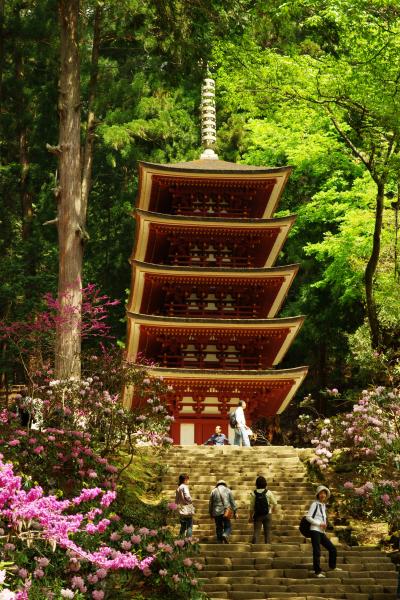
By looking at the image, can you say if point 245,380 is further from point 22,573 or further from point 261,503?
point 22,573

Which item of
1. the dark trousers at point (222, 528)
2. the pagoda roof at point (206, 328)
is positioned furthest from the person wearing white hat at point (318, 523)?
the pagoda roof at point (206, 328)

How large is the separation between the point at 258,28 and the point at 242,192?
26.5 feet

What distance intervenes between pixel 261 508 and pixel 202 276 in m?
13.0

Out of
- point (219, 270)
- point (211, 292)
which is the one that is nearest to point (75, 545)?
point (219, 270)

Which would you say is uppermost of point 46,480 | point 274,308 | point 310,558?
point 274,308

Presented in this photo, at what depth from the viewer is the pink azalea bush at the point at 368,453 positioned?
45.5 feet

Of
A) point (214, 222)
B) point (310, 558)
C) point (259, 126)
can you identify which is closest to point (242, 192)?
point (214, 222)

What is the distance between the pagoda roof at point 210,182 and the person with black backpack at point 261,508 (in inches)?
571

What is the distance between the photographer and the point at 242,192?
28797 mm

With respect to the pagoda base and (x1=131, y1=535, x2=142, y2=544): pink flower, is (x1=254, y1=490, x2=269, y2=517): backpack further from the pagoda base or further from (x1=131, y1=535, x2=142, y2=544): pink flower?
the pagoda base

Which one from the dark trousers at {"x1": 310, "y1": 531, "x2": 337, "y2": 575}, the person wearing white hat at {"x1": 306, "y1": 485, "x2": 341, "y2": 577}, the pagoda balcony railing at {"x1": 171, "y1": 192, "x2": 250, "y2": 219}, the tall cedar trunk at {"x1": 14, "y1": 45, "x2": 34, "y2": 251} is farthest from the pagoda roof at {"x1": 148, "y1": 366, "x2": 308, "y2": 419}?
the person wearing white hat at {"x1": 306, "y1": 485, "x2": 341, "y2": 577}

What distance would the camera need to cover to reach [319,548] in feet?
41.9

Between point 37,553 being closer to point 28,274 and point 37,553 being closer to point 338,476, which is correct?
point 338,476

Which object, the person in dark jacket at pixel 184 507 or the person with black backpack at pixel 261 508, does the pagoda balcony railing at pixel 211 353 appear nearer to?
the person with black backpack at pixel 261 508
